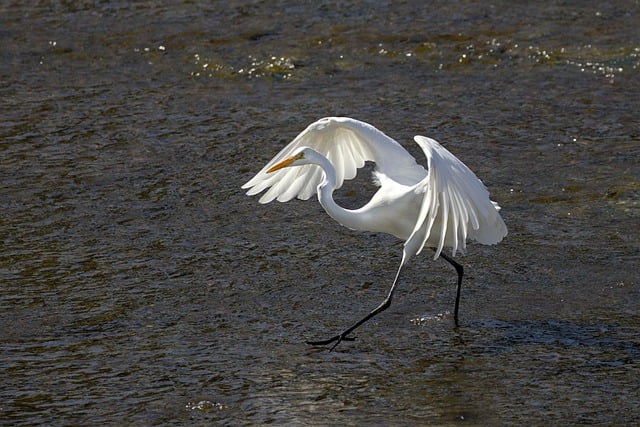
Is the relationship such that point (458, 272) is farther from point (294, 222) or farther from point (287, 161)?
point (294, 222)

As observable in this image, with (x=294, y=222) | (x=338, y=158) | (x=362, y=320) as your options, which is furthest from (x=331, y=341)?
(x=294, y=222)

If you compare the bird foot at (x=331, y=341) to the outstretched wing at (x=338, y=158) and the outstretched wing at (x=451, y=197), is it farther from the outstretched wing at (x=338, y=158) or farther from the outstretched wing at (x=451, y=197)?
the outstretched wing at (x=338, y=158)

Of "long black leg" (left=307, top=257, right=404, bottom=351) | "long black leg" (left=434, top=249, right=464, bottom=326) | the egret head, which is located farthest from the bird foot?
the egret head

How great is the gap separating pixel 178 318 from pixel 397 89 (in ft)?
13.1

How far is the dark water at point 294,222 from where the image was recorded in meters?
4.84

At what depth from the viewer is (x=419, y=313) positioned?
5.68 m

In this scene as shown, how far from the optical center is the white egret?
16.1ft

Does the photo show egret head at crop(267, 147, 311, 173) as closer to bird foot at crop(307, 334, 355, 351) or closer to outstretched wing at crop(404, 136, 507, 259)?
outstretched wing at crop(404, 136, 507, 259)

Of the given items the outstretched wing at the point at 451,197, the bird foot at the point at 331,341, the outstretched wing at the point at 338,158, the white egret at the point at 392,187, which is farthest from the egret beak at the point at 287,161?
the bird foot at the point at 331,341

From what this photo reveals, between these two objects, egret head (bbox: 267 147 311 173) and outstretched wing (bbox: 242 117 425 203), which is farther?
outstretched wing (bbox: 242 117 425 203)

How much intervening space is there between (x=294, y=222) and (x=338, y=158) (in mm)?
815

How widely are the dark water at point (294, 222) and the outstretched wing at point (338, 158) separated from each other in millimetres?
439

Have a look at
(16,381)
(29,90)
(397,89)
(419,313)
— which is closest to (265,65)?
(397,89)

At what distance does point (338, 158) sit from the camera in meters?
6.12
